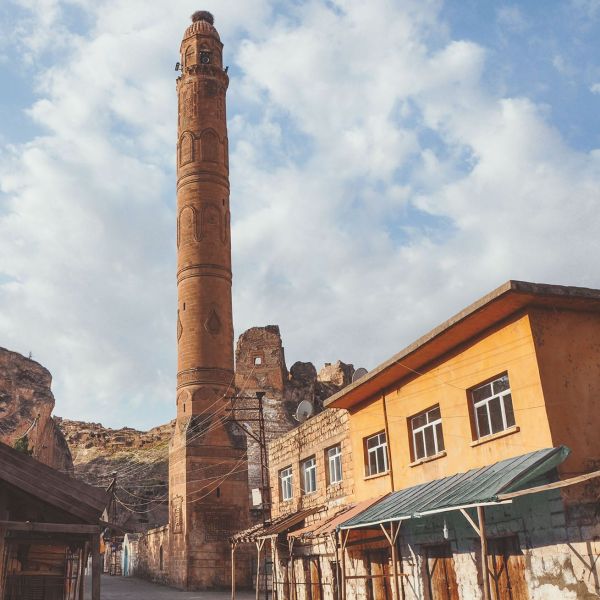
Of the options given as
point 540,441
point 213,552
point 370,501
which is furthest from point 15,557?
point 213,552

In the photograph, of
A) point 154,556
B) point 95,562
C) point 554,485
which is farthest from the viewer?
point 154,556

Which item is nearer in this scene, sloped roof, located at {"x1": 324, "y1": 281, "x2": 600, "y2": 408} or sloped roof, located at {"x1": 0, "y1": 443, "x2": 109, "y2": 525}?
→ sloped roof, located at {"x1": 324, "y1": 281, "x2": 600, "y2": 408}

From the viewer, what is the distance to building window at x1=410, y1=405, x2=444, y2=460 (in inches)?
519

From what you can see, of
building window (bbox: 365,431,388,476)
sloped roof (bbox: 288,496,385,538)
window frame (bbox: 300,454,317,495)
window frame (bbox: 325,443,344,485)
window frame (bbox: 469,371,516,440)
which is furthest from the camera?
window frame (bbox: 300,454,317,495)

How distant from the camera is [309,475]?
748 inches

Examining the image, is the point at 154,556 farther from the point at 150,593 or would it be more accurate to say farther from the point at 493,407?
the point at 493,407

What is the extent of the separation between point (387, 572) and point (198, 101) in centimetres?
2563

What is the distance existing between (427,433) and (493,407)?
2.20 metres

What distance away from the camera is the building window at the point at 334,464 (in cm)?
1714

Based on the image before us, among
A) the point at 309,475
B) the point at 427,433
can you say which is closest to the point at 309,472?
the point at 309,475

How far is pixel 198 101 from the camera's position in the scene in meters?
33.0

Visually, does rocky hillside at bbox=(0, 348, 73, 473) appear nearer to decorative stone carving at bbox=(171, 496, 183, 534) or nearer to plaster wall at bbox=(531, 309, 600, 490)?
decorative stone carving at bbox=(171, 496, 183, 534)

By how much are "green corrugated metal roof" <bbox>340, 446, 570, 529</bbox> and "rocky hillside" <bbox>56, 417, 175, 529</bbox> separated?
28733 millimetres

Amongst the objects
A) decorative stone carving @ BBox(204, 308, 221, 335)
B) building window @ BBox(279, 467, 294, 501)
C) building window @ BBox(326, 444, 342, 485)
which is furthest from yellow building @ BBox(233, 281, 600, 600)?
decorative stone carving @ BBox(204, 308, 221, 335)
